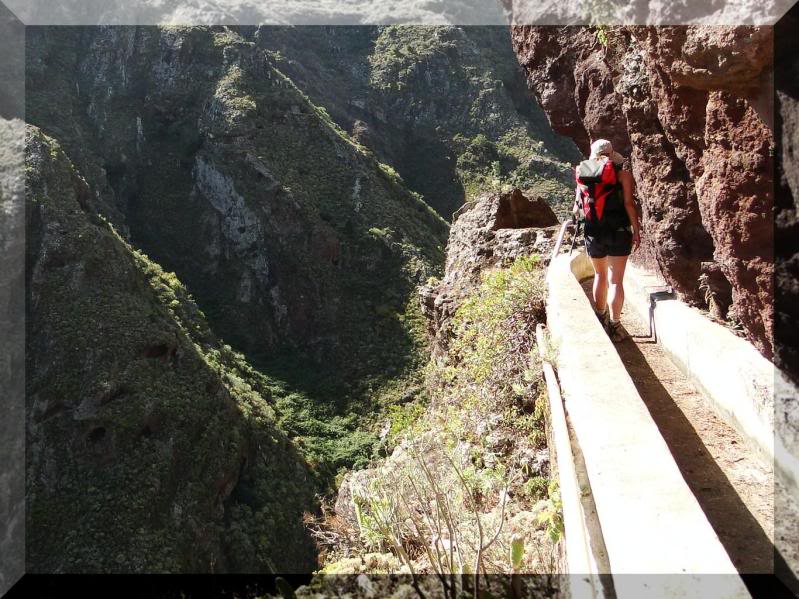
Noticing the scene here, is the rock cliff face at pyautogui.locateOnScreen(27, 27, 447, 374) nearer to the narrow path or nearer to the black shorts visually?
the black shorts

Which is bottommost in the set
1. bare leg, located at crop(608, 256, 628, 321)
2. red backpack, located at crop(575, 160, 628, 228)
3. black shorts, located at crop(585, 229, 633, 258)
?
bare leg, located at crop(608, 256, 628, 321)

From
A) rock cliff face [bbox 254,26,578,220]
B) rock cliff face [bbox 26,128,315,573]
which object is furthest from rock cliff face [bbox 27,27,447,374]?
rock cliff face [bbox 254,26,578,220]

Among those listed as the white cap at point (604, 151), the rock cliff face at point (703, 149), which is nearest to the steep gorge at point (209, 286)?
the rock cliff face at point (703, 149)

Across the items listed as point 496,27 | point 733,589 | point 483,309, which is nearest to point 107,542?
point 483,309

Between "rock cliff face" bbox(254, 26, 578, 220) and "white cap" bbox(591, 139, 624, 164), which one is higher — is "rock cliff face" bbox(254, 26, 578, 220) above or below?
above

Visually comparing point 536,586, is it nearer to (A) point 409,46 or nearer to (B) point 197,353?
(B) point 197,353

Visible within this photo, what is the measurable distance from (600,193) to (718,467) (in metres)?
1.93

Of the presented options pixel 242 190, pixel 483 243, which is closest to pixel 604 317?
Result: pixel 483 243

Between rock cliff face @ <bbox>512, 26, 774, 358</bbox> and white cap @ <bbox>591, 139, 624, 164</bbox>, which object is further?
white cap @ <bbox>591, 139, 624, 164</bbox>

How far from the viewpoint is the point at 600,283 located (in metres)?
4.39

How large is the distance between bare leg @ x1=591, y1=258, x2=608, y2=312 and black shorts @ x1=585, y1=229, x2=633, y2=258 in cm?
11

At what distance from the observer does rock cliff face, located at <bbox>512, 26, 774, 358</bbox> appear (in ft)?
6.77

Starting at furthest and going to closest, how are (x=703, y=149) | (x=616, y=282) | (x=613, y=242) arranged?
(x=616, y=282), (x=613, y=242), (x=703, y=149)

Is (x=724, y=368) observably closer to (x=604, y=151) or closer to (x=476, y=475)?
(x=476, y=475)
